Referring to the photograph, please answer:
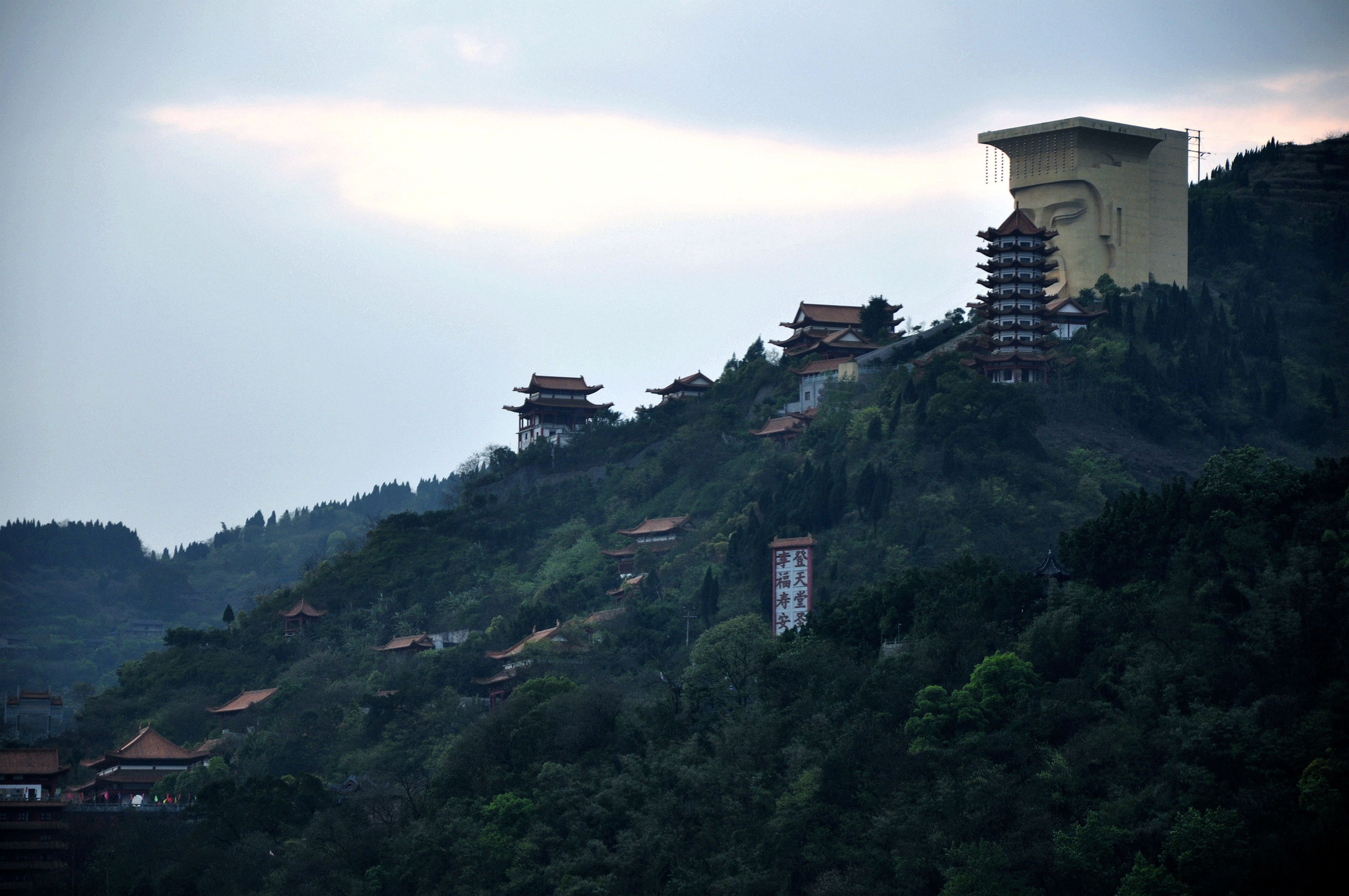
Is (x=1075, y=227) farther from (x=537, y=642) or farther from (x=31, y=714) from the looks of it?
(x=31, y=714)

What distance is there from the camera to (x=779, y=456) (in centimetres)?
5753

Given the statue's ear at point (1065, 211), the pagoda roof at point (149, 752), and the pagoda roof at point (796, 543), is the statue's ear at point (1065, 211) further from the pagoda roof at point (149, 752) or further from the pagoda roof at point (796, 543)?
the pagoda roof at point (149, 752)

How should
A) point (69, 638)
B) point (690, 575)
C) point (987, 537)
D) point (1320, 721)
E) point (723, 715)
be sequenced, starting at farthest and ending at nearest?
point (69, 638), point (690, 575), point (987, 537), point (723, 715), point (1320, 721)

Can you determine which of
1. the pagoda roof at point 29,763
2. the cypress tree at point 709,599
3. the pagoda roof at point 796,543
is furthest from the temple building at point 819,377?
the pagoda roof at point 29,763

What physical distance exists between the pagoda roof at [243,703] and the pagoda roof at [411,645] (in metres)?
3.36

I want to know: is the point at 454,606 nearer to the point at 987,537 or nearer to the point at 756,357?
the point at 756,357

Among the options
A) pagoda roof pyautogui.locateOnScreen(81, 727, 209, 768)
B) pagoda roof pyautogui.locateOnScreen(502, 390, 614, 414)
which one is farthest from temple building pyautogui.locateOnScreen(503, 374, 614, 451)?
pagoda roof pyautogui.locateOnScreen(81, 727, 209, 768)

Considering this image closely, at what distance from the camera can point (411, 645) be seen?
192ft

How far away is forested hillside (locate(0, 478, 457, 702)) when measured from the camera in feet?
299

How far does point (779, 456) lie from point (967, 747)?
23297 mm

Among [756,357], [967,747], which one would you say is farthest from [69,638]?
[967,747]

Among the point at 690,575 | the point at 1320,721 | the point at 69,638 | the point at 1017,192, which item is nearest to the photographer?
the point at 1320,721

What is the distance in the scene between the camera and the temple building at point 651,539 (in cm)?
5819

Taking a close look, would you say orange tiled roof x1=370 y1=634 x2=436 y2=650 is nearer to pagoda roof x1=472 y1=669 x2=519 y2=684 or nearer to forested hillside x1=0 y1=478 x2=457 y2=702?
pagoda roof x1=472 y1=669 x2=519 y2=684
